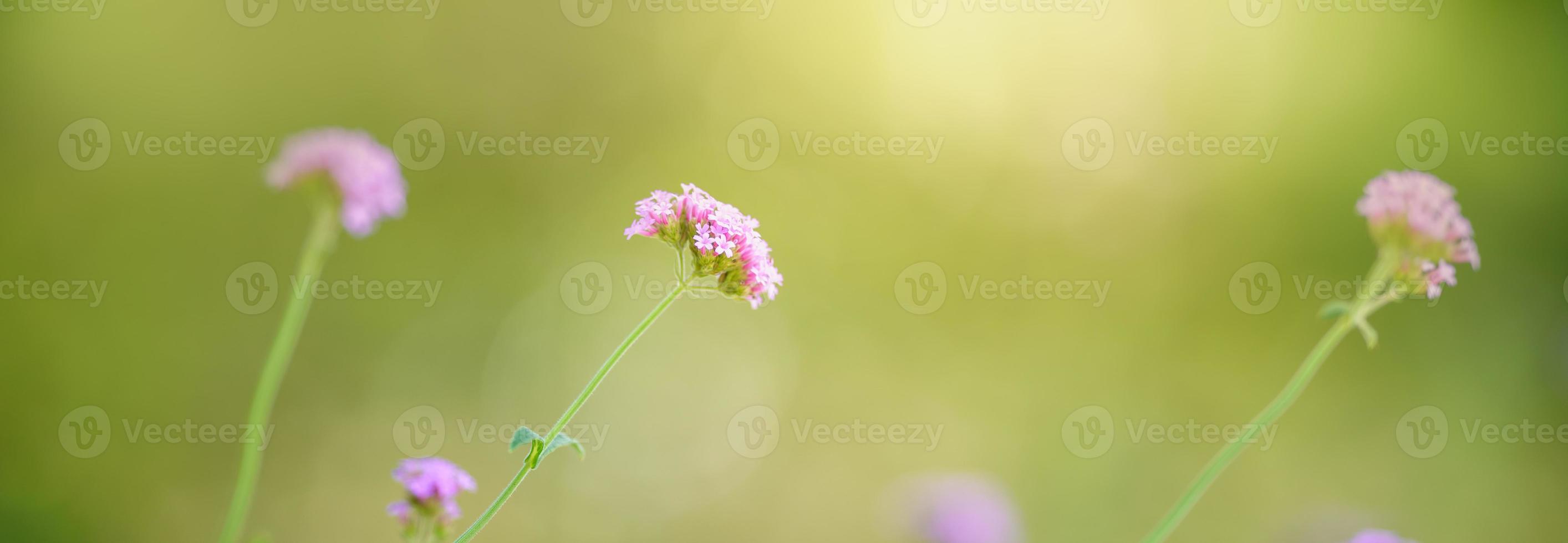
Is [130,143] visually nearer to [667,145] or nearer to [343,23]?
[343,23]

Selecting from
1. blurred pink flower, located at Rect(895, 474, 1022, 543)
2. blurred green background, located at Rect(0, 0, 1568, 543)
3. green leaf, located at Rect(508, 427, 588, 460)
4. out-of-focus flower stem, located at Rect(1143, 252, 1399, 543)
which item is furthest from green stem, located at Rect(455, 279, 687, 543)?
blurred green background, located at Rect(0, 0, 1568, 543)

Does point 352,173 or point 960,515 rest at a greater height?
point 352,173

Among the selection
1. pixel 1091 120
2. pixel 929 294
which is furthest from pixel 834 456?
pixel 1091 120

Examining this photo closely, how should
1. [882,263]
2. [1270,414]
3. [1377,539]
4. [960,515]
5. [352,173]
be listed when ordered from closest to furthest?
1. [1270,414]
2. [352,173]
3. [1377,539]
4. [960,515]
5. [882,263]

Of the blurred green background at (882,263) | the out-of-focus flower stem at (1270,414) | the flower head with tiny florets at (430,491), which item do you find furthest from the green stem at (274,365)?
the blurred green background at (882,263)

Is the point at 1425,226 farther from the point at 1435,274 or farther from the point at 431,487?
the point at 431,487

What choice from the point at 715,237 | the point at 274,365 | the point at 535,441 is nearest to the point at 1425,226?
the point at 715,237

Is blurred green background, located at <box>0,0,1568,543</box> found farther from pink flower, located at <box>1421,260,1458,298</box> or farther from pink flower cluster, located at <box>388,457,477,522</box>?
pink flower cluster, located at <box>388,457,477,522</box>
